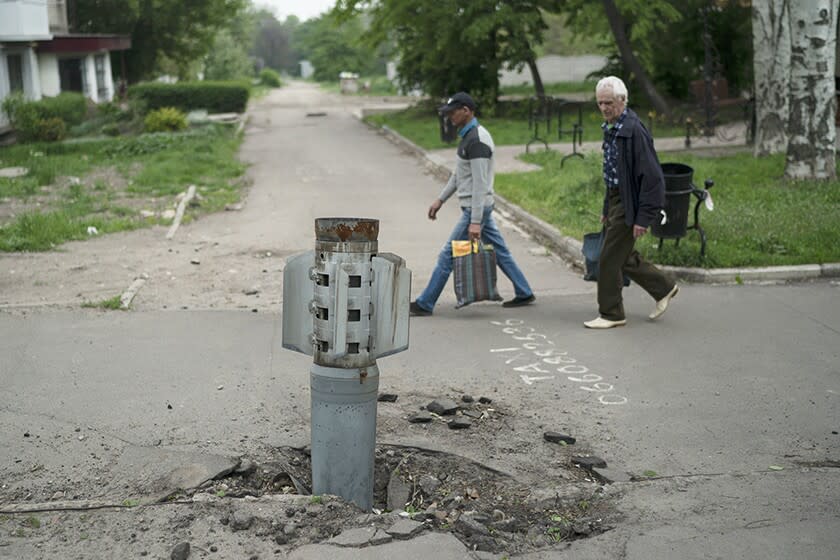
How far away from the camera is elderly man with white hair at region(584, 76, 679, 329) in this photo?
27.2 feet

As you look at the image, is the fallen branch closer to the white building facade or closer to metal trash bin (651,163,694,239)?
metal trash bin (651,163,694,239)

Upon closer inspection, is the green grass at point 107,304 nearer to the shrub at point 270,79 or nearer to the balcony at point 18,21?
the balcony at point 18,21

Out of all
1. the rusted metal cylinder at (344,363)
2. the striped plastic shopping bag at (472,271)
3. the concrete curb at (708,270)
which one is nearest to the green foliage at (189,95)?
the concrete curb at (708,270)

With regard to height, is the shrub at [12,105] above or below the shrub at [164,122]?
above

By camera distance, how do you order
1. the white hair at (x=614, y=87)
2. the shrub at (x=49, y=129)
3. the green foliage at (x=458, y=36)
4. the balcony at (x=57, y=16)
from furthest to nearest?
the balcony at (x=57, y=16) → the green foliage at (x=458, y=36) → the shrub at (x=49, y=129) → the white hair at (x=614, y=87)

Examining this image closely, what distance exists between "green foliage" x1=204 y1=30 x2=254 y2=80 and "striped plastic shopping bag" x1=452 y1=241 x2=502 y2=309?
61.7m

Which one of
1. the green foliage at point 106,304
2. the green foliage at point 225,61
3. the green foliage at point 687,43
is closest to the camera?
the green foliage at point 106,304

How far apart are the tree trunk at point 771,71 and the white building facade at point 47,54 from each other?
19749 mm

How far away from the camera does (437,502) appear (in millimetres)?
5293

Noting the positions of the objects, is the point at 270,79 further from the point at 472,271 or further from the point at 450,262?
the point at 472,271

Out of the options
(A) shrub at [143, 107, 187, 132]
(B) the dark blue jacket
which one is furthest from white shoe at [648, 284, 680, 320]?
(A) shrub at [143, 107, 187, 132]

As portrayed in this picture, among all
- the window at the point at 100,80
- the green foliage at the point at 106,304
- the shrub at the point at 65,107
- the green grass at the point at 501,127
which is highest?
the window at the point at 100,80

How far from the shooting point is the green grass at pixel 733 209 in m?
11.0

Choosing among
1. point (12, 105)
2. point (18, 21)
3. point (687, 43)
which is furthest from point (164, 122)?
point (687, 43)
